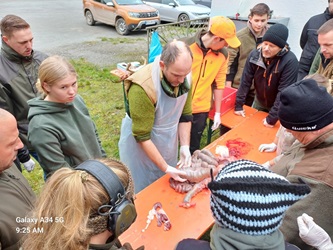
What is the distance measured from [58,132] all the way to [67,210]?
1.17m

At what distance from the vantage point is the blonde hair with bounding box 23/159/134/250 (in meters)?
1.23

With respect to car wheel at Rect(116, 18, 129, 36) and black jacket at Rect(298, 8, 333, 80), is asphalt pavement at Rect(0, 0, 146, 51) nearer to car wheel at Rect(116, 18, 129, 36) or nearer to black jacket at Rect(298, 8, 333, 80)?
car wheel at Rect(116, 18, 129, 36)

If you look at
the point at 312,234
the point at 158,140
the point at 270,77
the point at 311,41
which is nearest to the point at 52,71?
the point at 158,140

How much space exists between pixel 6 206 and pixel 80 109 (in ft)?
3.79

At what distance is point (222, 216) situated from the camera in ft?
3.78

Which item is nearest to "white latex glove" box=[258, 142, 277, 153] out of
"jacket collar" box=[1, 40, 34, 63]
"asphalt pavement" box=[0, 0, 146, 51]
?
"jacket collar" box=[1, 40, 34, 63]

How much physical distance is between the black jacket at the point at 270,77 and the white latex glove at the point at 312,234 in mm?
1923

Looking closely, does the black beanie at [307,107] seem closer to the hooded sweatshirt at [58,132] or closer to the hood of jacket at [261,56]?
the hooded sweatshirt at [58,132]

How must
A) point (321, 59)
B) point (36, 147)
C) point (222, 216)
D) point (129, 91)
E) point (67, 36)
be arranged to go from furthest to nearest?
point (67, 36), point (321, 59), point (129, 91), point (36, 147), point (222, 216)

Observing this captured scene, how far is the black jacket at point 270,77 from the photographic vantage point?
342 centimetres

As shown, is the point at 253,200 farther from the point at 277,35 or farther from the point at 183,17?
the point at 183,17

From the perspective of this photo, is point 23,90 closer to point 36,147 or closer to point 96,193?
point 36,147

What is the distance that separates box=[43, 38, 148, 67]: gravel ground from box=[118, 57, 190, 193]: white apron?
663cm

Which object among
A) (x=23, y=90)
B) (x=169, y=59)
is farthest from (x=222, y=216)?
(x=23, y=90)
